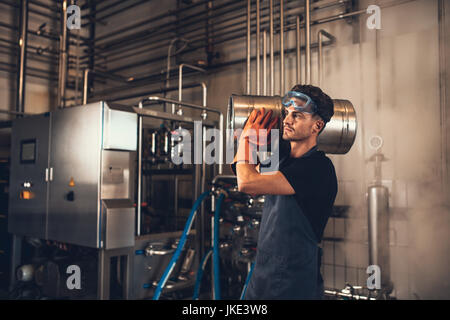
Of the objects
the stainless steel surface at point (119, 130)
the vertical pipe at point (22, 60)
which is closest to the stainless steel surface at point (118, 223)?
the stainless steel surface at point (119, 130)

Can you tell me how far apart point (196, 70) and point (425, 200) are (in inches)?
92.9

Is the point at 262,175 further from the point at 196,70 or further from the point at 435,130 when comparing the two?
the point at 196,70

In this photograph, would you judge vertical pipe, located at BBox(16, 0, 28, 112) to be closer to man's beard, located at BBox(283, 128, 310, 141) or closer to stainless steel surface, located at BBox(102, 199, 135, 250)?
stainless steel surface, located at BBox(102, 199, 135, 250)

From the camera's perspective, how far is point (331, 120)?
1.85 m

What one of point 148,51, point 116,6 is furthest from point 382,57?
point 116,6

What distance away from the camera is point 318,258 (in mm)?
1492

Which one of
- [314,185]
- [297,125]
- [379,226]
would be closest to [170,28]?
[379,226]

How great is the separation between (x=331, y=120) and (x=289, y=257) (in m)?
0.78

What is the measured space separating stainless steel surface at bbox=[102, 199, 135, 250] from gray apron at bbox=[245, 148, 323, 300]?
1.38 m

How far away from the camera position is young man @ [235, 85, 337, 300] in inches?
52.9

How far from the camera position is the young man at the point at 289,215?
4.41 feet

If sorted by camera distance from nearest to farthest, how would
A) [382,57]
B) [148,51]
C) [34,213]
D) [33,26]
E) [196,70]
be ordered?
[382,57] → [34,213] → [196,70] → [148,51] → [33,26]

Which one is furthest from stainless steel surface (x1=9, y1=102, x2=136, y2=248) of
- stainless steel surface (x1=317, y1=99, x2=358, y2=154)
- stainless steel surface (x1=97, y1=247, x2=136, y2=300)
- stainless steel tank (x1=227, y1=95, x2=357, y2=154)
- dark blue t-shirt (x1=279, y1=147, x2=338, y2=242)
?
dark blue t-shirt (x1=279, y1=147, x2=338, y2=242)

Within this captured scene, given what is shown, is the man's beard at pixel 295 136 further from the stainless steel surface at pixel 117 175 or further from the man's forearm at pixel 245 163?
the stainless steel surface at pixel 117 175
